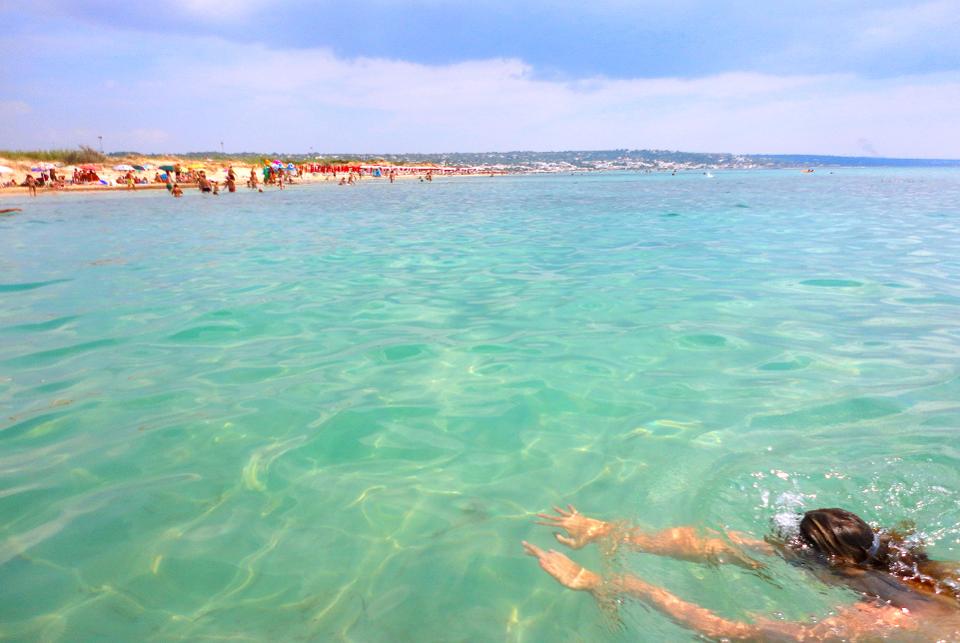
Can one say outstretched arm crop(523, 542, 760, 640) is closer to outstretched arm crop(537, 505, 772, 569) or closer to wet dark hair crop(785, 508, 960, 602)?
outstretched arm crop(537, 505, 772, 569)

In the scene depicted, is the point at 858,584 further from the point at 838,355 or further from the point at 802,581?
the point at 838,355

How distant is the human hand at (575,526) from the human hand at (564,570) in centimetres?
15

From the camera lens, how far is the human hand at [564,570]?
3105mm

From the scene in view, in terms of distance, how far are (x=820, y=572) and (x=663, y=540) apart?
0.83 m

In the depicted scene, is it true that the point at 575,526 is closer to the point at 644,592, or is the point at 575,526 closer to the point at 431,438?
the point at 644,592

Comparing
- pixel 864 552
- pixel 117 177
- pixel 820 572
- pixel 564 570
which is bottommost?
pixel 564 570

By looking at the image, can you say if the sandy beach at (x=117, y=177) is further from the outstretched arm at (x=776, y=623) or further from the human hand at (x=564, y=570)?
the outstretched arm at (x=776, y=623)

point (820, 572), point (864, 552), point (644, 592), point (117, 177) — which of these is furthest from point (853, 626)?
point (117, 177)

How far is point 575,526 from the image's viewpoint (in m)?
3.56

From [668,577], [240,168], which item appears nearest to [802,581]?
[668,577]

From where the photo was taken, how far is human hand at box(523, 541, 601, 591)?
311 cm

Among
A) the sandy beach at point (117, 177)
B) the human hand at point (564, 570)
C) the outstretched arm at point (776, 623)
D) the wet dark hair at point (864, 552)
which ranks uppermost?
the sandy beach at point (117, 177)

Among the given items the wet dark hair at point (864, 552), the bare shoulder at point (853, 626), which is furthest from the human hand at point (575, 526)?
the wet dark hair at point (864, 552)

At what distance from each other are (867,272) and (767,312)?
14.4ft
